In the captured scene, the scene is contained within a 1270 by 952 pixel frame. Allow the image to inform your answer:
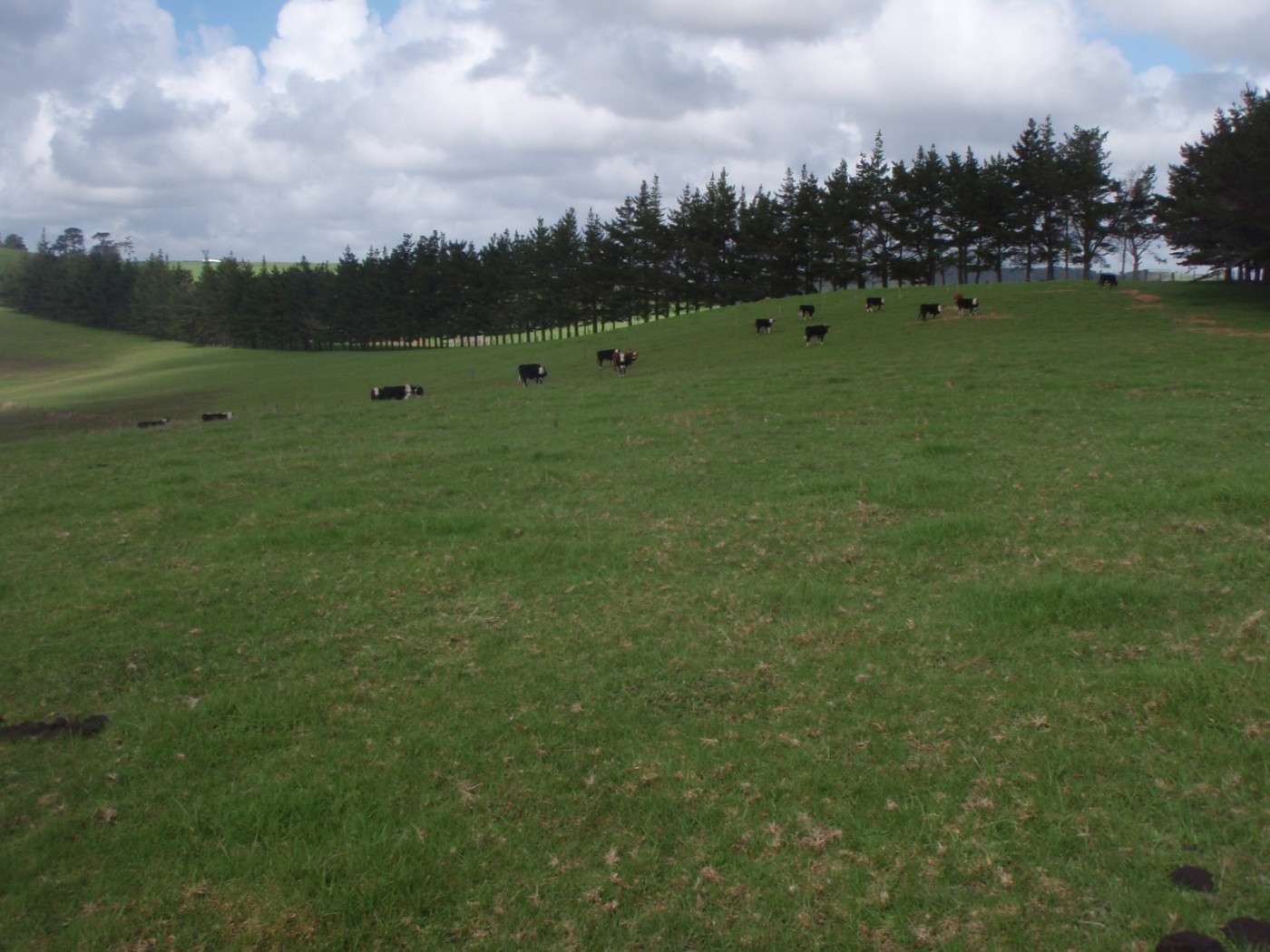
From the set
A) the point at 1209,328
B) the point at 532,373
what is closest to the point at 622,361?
the point at 532,373

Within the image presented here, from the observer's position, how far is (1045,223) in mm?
78688

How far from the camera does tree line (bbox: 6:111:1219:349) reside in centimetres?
7838

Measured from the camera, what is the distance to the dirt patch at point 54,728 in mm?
6906

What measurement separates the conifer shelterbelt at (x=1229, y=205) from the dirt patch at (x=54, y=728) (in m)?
50.4

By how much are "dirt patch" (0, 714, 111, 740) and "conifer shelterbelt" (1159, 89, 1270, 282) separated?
1984 inches

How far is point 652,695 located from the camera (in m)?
7.31

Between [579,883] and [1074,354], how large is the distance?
29.8 meters

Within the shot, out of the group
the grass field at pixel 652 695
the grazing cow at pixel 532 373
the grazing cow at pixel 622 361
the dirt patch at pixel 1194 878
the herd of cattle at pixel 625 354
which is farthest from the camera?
the grazing cow at pixel 622 361

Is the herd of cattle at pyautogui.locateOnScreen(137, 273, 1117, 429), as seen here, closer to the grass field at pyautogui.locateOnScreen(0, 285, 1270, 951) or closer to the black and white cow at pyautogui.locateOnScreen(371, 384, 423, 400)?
the black and white cow at pyautogui.locateOnScreen(371, 384, 423, 400)

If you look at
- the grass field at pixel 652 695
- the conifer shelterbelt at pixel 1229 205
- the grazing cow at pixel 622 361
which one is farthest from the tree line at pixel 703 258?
the grass field at pixel 652 695

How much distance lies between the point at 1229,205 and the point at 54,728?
171 ft

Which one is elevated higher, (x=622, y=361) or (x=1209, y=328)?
(x=1209, y=328)

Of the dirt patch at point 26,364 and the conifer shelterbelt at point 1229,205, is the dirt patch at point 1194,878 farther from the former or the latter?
the dirt patch at point 26,364

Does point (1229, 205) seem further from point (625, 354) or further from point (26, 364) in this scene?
point (26, 364)
